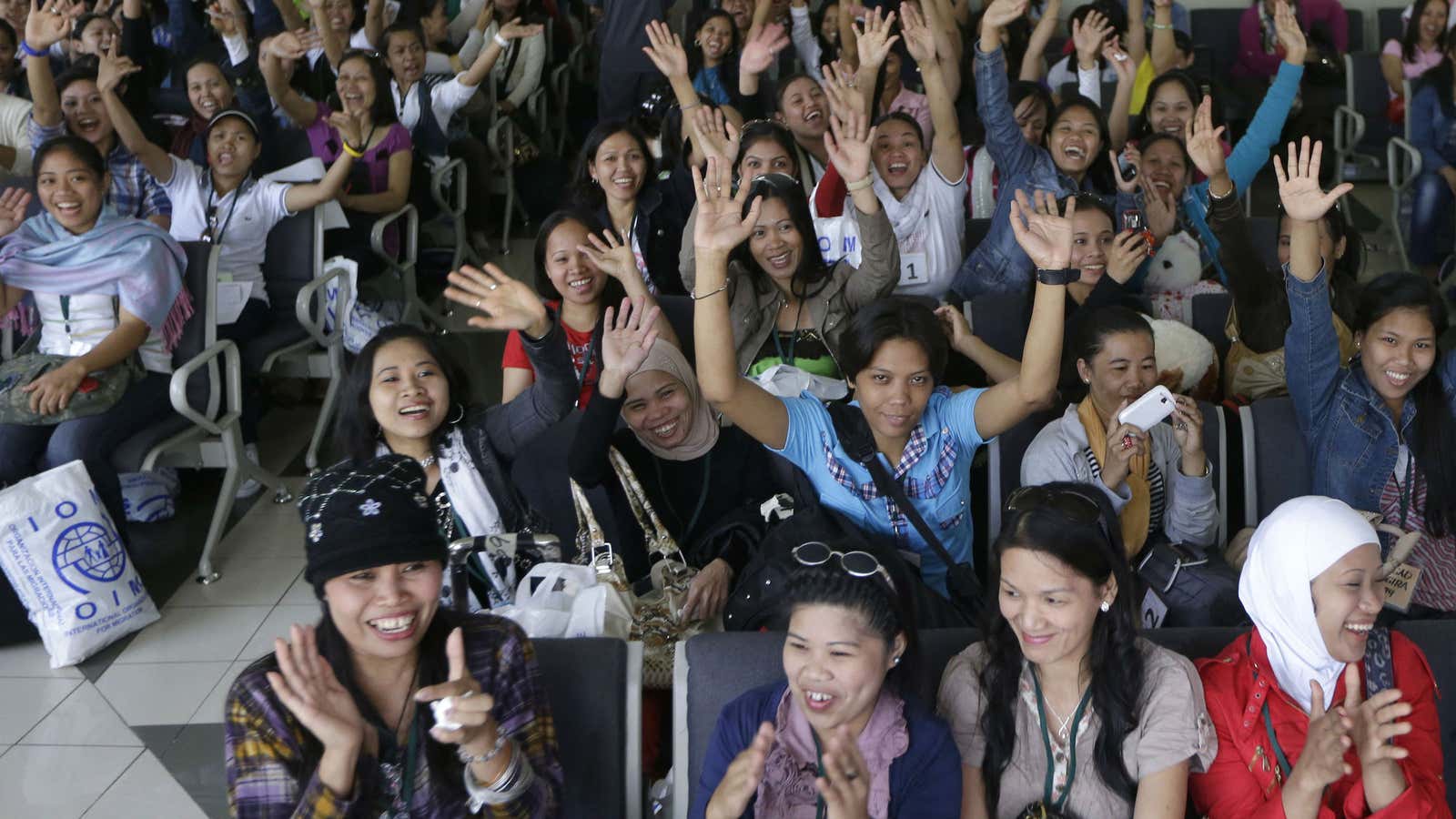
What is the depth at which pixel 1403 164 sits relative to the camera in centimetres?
616

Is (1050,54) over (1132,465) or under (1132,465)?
over

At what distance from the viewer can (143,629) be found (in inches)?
139

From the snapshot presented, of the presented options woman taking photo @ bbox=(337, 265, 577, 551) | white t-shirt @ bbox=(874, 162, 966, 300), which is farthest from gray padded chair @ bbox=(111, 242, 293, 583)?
white t-shirt @ bbox=(874, 162, 966, 300)

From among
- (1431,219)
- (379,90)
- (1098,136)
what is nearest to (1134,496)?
(1098,136)

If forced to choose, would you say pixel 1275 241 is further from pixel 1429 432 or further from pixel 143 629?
pixel 143 629

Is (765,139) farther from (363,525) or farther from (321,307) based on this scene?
(363,525)

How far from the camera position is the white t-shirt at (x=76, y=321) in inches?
148

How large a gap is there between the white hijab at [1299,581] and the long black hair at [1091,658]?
21cm

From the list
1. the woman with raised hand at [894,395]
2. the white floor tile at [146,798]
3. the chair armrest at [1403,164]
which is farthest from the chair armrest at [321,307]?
the chair armrest at [1403,164]

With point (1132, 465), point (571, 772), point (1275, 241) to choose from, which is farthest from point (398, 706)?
point (1275, 241)

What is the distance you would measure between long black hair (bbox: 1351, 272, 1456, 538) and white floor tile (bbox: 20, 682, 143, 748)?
9.58 feet

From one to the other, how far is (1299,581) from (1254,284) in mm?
1810

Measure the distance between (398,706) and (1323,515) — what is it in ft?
4.55

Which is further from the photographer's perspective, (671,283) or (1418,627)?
(671,283)
